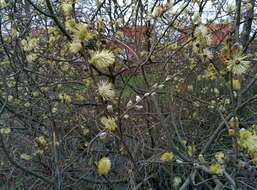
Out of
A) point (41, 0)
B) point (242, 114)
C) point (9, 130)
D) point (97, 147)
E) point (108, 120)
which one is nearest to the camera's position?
point (108, 120)

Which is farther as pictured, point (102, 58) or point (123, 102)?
point (123, 102)

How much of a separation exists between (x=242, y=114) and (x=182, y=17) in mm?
1248

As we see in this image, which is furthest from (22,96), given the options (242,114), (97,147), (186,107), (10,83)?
(242,114)

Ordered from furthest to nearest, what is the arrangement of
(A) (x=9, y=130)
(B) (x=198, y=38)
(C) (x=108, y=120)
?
1. (A) (x=9, y=130)
2. (B) (x=198, y=38)
3. (C) (x=108, y=120)

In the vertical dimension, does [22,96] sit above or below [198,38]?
below

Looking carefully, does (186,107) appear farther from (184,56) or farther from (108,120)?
(108,120)

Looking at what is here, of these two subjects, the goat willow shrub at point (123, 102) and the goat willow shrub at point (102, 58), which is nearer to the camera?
the goat willow shrub at point (102, 58)

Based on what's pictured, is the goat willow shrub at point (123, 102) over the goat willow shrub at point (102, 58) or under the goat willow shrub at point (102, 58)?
under

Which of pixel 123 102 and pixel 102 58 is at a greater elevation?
pixel 102 58

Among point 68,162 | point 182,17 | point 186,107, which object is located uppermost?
point 182,17

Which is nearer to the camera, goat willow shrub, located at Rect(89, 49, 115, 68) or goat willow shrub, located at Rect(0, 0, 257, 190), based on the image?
goat willow shrub, located at Rect(89, 49, 115, 68)

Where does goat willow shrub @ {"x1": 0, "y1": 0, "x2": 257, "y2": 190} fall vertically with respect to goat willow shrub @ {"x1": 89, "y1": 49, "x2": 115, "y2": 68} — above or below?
below

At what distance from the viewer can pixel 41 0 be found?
11.7ft

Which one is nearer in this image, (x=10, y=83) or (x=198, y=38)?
(x=198, y=38)
